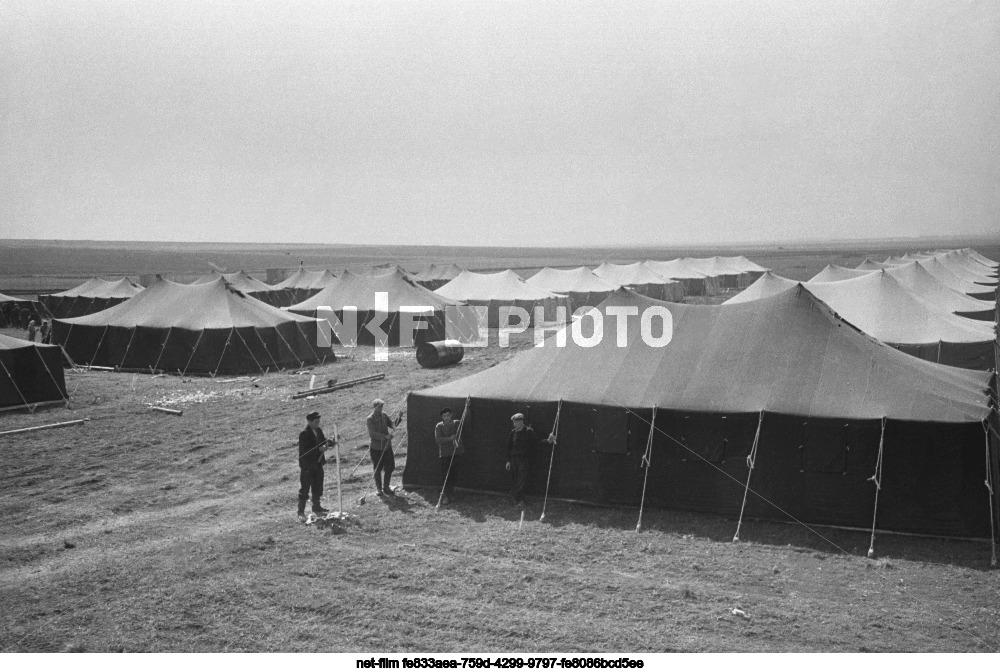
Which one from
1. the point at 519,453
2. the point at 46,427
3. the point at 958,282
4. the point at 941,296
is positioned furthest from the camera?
the point at 958,282

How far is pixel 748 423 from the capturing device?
37.1ft

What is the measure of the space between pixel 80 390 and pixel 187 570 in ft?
54.7

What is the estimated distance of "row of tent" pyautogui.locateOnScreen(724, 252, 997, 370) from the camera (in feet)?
70.0

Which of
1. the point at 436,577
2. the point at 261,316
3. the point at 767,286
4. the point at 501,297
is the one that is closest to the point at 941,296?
the point at 767,286

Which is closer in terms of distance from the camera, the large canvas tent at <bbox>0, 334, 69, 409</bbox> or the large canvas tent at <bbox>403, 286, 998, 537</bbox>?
the large canvas tent at <bbox>403, 286, 998, 537</bbox>

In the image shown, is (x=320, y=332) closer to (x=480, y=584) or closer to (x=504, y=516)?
(x=504, y=516)

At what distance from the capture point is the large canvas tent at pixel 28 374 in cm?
2095

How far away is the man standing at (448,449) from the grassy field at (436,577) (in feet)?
0.82

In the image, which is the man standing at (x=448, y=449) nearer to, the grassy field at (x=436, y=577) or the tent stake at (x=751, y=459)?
the grassy field at (x=436, y=577)

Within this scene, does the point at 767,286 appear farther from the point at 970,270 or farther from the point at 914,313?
the point at 970,270

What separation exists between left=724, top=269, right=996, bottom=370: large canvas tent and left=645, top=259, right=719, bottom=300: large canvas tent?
3355cm

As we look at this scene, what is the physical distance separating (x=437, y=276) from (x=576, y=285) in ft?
35.3

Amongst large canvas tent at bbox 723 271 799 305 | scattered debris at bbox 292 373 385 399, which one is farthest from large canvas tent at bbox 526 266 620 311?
scattered debris at bbox 292 373 385 399

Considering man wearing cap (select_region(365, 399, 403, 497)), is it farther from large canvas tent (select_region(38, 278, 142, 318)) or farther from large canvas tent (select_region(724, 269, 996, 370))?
→ large canvas tent (select_region(38, 278, 142, 318))
